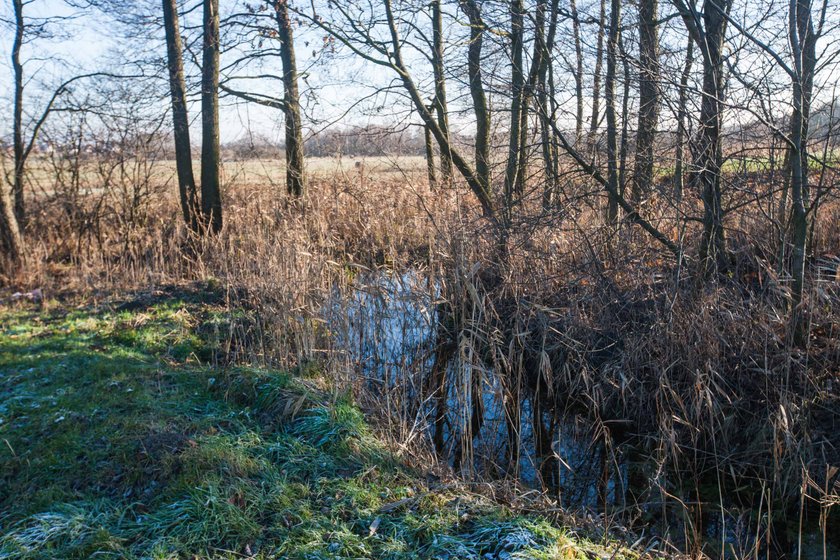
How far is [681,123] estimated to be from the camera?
5523 mm

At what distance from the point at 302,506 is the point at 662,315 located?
3.65 metres

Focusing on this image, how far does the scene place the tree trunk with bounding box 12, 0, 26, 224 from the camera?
953 centimetres

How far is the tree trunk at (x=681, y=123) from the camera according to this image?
17.9 ft

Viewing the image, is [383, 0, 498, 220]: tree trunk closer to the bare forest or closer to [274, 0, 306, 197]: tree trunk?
the bare forest

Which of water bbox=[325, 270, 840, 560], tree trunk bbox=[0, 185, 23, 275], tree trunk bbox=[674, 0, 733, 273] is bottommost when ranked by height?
water bbox=[325, 270, 840, 560]

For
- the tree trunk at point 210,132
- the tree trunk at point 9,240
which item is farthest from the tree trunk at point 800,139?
the tree trunk at point 9,240

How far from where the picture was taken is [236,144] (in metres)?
12.3

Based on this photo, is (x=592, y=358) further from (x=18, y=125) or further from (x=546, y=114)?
(x=18, y=125)

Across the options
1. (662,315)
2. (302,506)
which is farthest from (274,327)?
(662,315)

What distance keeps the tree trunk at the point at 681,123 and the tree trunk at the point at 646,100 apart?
8.6 inches

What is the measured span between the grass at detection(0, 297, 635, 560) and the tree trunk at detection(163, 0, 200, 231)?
502 cm

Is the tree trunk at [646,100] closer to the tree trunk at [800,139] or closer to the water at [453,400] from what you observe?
the tree trunk at [800,139]

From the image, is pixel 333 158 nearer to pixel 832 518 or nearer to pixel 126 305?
pixel 126 305

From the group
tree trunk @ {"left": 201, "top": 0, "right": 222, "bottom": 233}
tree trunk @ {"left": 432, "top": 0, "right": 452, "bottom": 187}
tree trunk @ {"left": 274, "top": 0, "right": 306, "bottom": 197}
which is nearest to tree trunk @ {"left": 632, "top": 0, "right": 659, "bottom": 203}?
tree trunk @ {"left": 432, "top": 0, "right": 452, "bottom": 187}
